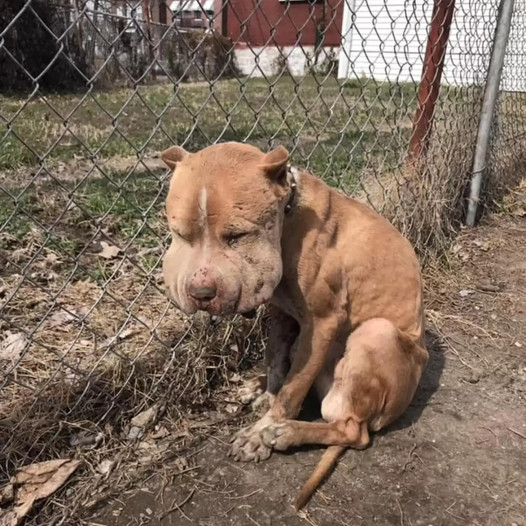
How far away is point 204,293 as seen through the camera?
181 cm

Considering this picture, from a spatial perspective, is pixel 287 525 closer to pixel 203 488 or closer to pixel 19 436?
pixel 203 488

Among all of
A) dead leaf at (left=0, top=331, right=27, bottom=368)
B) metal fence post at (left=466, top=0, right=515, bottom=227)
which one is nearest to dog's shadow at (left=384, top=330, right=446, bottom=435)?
dead leaf at (left=0, top=331, right=27, bottom=368)

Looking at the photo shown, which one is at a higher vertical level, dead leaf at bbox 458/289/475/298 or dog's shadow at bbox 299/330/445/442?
dead leaf at bbox 458/289/475/298

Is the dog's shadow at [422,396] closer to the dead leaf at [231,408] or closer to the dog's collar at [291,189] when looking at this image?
the dead leaf at [231,408]

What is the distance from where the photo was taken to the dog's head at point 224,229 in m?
1.83

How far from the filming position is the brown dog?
1.86 m

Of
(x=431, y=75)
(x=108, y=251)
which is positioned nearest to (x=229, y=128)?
(x=431, y=75)

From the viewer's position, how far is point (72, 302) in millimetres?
3244

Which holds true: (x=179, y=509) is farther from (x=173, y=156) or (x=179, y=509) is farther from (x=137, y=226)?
(x=137, y=226)

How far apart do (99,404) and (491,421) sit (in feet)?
6.08

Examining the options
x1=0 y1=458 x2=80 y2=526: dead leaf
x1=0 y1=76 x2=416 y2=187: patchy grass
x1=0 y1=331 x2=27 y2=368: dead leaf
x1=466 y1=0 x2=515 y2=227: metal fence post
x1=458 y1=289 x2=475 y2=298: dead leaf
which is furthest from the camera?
x1=466 y1=0 x2=515 y2=227: metal fence post

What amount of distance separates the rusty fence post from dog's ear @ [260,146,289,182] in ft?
8.41

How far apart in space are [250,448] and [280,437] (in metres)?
0.15

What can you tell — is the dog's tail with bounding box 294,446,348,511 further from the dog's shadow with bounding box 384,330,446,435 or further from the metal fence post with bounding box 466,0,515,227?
the metal fence post with bounding box 466,0,515,227
